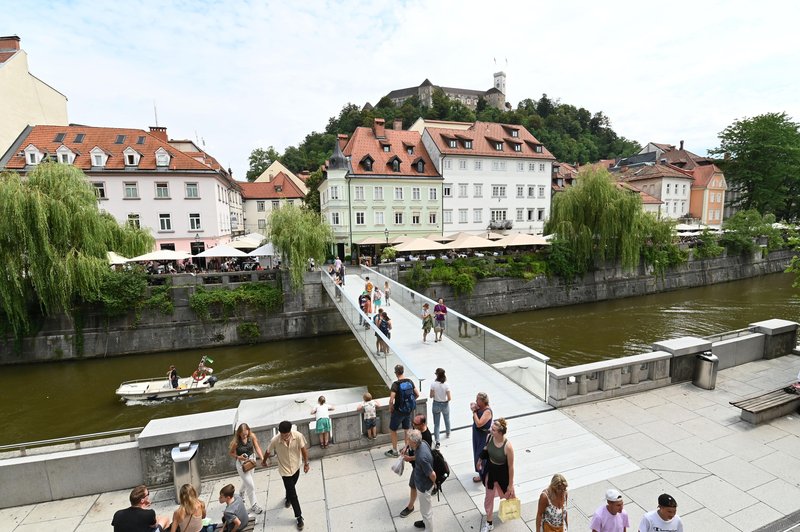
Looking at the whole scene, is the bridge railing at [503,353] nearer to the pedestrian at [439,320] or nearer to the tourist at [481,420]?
the pedestrian at [439,320]

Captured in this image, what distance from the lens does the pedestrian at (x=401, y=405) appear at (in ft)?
22.4

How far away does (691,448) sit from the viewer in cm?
701

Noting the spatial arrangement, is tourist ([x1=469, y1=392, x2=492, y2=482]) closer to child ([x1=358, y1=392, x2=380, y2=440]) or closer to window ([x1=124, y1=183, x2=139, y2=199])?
child ([x1=358, y1=392, x2=380, y2=440])

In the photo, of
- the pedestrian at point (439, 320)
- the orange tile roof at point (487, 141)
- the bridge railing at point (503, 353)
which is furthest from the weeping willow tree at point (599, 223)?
the bridge railing at point (503, 353)

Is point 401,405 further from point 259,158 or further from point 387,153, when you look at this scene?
point 259,158

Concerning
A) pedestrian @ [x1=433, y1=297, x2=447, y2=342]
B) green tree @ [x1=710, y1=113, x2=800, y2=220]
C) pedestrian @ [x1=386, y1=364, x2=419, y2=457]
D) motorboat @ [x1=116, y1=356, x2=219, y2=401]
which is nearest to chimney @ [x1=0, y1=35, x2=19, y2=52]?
motorboat @ [x1=116, y1=356, x2=219, y2=401]

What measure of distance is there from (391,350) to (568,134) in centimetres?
9883

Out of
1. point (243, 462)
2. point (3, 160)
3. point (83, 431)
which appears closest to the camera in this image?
point (243, 462)

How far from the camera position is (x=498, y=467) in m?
4.99

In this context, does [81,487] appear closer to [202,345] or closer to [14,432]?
[14,432]

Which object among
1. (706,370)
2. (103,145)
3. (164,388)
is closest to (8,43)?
(103,145)

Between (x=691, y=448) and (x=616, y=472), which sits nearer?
(x=616, y=472)

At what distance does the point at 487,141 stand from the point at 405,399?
3623 cm

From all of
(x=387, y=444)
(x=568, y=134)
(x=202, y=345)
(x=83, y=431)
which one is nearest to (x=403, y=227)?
(x=202, y=345)
